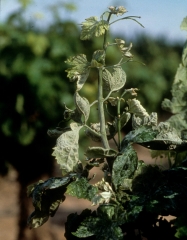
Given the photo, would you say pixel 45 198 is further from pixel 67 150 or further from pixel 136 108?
pixel 136 108

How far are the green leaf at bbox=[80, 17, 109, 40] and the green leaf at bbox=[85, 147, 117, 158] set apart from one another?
243mm

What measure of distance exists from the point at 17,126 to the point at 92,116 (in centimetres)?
62

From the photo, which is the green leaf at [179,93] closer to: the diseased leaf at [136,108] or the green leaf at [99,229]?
the diseased leaf at [136,108]

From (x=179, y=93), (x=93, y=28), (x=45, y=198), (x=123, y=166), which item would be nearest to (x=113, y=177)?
(x=123, y=166)

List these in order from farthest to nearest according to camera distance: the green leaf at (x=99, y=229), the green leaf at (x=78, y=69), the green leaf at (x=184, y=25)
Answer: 1. the green leaf at (x=184, y=25)
2. the green leaf at (x=78, y=69)
3. the green leaf at (x=99, y=229)

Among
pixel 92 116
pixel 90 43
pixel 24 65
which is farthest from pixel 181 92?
pixel 90 43

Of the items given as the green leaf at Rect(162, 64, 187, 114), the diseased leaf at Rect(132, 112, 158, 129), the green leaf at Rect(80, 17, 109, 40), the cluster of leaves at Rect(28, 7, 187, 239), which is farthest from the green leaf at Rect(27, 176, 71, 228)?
the green leaf at Rect(162, 64, 187, 114)

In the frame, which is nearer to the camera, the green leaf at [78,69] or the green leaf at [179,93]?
the green leaf at [78,69]

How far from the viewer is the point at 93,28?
108 cm

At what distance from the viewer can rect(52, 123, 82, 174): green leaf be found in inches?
40.7

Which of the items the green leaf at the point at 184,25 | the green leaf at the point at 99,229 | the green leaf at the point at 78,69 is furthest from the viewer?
the green leaf at the point at 184,25

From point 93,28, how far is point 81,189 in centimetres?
34

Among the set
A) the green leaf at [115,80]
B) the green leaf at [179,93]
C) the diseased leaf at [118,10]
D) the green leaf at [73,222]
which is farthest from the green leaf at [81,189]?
the green leaf at [179,93]

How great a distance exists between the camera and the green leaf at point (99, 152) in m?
1.01
